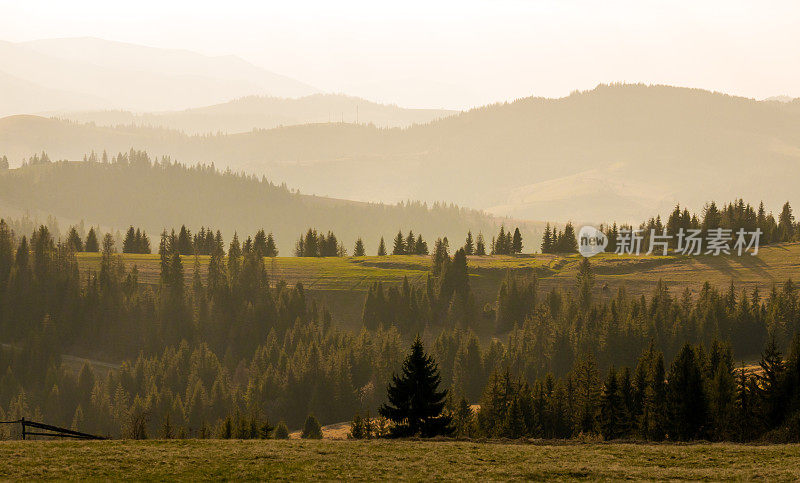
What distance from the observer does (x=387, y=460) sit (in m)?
54.8

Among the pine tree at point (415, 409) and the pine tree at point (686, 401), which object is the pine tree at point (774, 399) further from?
the pine tree at point (415, 409)

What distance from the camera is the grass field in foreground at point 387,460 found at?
5059 centimetres

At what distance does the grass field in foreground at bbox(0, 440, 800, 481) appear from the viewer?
1992 inches

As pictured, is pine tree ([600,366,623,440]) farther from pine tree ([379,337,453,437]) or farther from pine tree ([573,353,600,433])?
pine tree ([379,337,453,437])

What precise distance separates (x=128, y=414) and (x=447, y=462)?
15270 centimetres

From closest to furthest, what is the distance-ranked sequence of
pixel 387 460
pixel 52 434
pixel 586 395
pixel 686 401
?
pixel 387 460, pixel 52 434, pixel 686 401, pixel 586 395

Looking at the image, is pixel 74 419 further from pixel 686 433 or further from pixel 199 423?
pixel 686 433

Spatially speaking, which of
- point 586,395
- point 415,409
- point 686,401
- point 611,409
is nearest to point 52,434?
point 415,409

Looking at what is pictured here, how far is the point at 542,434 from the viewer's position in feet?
387

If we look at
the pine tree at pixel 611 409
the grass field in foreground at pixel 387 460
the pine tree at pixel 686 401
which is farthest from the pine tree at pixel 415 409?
the pine tree at pixel 611 409

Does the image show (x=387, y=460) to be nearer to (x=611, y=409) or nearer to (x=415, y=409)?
(x=415, y=409)

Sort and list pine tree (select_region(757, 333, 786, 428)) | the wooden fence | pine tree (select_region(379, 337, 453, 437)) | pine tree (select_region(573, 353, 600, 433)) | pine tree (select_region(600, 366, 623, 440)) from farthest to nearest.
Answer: pine tree (select_region(573, 353, 600, 433)) < pine tree (select_region(600, 366, 623, 440)) < pine tree (select_region(757, 333, 786, 428)) < pine tree (select_region(379, 337, 453, 437)) < the wooden fence

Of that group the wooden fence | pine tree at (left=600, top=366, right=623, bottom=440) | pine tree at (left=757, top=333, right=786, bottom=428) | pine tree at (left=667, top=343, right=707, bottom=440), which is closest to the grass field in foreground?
the wooden fence

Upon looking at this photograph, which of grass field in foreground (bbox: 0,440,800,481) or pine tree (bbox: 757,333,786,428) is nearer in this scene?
grass field in foreground (bbox: 0,440,800,481)
